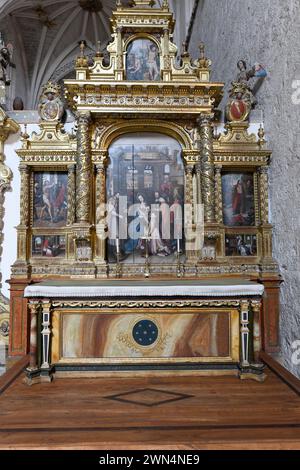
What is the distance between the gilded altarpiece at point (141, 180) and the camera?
6074 millimetres

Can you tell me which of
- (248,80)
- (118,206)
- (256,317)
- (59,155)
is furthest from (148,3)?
(256,317)

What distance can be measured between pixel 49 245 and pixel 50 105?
209 cm

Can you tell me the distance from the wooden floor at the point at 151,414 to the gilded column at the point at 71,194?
7.68 ft

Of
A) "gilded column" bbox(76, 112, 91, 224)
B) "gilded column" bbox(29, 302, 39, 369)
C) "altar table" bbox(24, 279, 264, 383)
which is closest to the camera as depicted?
"gilded column" bbox(29, 302, 39, 369)

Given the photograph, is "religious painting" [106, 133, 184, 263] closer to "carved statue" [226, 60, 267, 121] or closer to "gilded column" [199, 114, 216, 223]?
"gilded column" [199, 114, 216, 223]

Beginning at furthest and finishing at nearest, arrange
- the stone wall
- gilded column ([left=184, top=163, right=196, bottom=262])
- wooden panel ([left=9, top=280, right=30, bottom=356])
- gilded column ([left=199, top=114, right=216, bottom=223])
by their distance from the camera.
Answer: gilded column ([left=184, top=163, right=196, bottom=262]), gilded column ([left=199, top=114, right=216, bottom=223]), wooden panel ([left=9, top=280, right=30, bottom=356]), the stone wall

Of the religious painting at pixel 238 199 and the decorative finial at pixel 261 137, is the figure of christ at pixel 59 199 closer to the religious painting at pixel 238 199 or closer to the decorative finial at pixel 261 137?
the religious painting at pixel 238 199

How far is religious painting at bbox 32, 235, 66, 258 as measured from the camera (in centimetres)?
623

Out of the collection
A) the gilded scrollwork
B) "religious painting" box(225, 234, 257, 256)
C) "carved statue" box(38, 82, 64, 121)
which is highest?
"carved statue" box(38, 82, 64, 121)

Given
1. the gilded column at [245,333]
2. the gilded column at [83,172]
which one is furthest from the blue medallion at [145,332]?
the gilded column at [83,172]

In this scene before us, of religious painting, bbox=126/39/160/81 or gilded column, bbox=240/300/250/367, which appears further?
religious painting, bbox=126/39/160/81

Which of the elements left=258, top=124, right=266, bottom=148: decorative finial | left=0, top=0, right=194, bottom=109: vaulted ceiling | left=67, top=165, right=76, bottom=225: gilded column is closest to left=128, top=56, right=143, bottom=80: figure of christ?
left=67, top=165, right=76, bottom=225: gilded column

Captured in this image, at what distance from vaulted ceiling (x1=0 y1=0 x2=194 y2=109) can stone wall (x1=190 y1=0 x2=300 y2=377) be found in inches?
292
